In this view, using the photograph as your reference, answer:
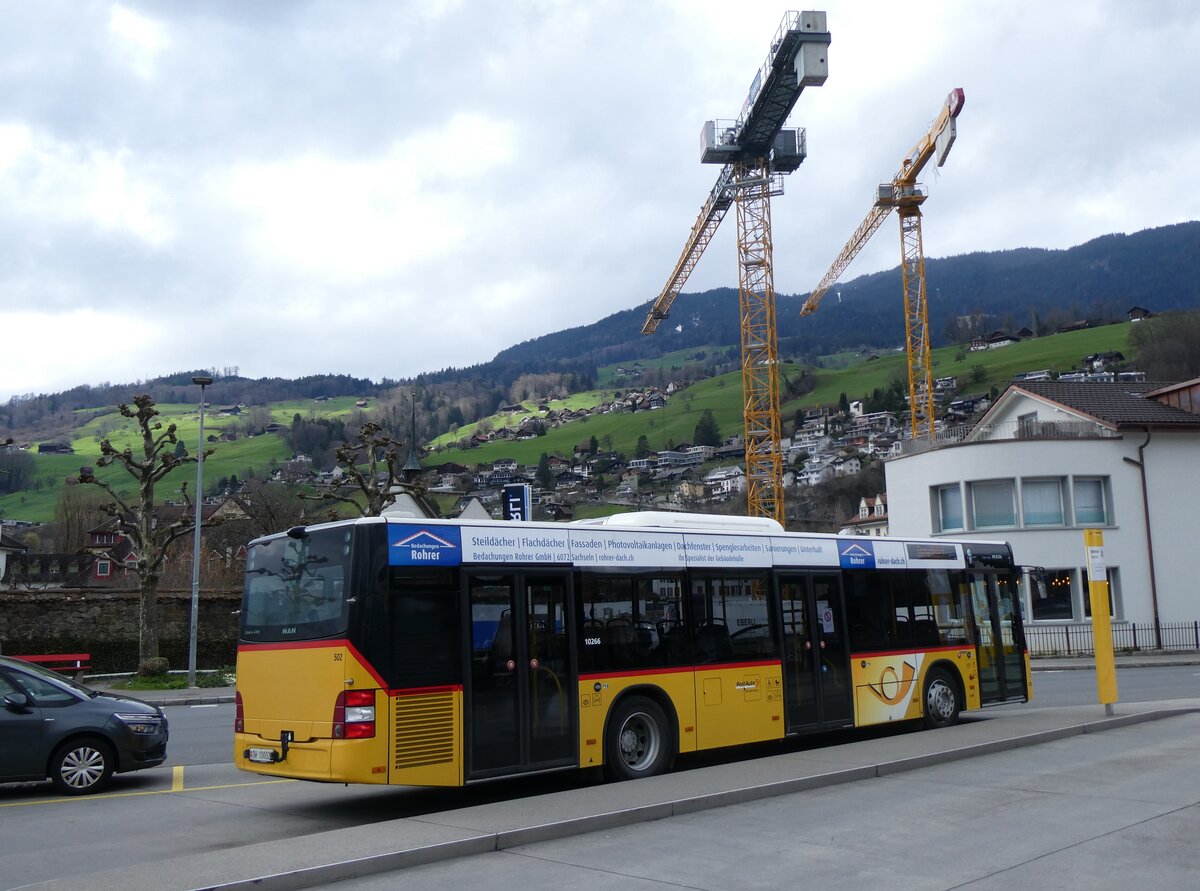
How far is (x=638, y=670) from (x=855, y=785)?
2.67 m

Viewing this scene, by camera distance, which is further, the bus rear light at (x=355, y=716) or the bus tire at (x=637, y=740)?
the bus tire at (x=637, y=740)

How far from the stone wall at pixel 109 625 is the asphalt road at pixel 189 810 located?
18592mm

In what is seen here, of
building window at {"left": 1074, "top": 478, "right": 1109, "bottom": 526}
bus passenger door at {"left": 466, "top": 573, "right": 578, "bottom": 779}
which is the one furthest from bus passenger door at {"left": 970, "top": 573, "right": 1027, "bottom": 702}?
building window at {"left": 1074, "top": 478, "right": 1109, "bottom": 526}

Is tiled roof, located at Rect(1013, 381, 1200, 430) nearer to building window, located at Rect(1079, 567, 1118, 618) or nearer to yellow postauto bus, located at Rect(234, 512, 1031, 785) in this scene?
building window, located at Rect(1079, 567, 1118, 618)

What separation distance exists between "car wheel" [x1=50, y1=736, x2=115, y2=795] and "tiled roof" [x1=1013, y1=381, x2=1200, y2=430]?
34.8 meters

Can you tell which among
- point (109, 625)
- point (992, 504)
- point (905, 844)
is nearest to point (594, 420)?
point (992, 504)

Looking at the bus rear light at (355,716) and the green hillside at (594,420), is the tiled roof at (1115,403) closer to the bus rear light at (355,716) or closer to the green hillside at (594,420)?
the bus rear light at (355,716)

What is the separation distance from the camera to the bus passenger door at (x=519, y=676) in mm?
10828

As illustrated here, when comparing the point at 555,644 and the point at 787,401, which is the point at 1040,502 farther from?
the point at 787,401

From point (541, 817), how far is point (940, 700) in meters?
8.95

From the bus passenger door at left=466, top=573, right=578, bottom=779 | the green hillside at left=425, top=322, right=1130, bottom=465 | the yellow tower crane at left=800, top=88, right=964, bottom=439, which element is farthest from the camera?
the green hillside at left=425, top=322, right=1130, bottom=465

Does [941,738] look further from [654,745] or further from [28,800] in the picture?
[28,800]

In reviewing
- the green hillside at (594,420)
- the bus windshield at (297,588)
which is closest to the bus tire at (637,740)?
the bus windshield at (297,588)

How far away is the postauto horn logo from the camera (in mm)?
10562
